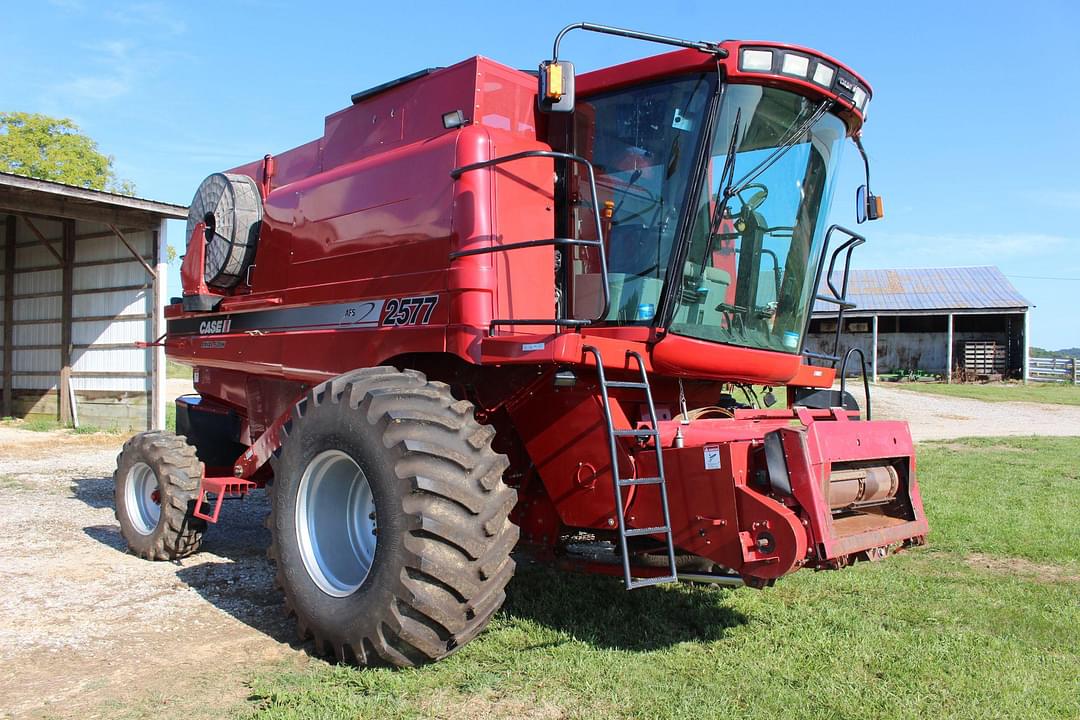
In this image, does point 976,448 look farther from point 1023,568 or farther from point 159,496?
point 159,496

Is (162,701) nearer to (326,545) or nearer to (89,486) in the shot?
(326,545)

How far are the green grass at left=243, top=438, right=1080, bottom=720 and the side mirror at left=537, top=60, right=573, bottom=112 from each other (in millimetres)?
2743

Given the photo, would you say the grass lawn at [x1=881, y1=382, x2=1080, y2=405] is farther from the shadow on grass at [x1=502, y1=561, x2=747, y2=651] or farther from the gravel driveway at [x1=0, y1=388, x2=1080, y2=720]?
the gravel driveway at [x1=0, y1=388, x2=1080, y2=720]

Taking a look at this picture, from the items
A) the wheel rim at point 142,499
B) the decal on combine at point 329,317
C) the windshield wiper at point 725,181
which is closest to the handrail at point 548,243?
the decal on combine at point 329,317

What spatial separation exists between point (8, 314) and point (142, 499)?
58.8 feet

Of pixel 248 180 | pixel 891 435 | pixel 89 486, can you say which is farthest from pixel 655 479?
pixel 89 486

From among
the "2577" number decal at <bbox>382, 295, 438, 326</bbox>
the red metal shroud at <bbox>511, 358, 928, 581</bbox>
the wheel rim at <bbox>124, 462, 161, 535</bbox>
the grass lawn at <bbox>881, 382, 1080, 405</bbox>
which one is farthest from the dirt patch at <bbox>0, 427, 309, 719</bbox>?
the grass lawn at <bbox>881, 382, 1080, 405</bbox>

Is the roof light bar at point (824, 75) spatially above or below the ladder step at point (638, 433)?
above

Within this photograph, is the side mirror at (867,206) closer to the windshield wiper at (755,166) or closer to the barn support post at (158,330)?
the windshield wiper at (755,166)

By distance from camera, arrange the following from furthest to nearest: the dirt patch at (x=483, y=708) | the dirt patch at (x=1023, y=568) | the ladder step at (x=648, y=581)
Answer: the dirt patch at (x=1023, y=568) → the ladder step at (x=648, y=581) → the dirt patch at (x=483, y=708)

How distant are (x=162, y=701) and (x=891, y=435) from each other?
406cm

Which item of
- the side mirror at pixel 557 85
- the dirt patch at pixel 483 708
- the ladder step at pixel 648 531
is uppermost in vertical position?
the side mirror at pixel 557 85

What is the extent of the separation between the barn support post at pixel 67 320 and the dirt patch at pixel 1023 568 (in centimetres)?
1904

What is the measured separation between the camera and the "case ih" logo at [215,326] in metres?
6.92
